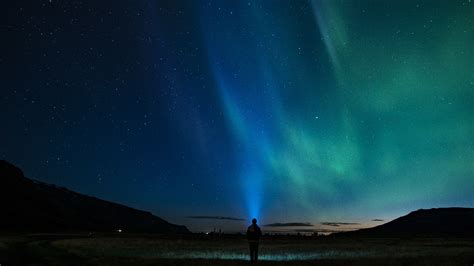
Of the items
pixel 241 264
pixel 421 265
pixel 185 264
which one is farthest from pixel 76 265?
pixel 421 265

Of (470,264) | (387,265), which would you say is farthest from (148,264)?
(470,264)

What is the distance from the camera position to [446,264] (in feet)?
96.3

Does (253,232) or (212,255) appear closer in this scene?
(253,232)

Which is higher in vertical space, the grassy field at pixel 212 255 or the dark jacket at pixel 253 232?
the dark jacket at pixel 253 232

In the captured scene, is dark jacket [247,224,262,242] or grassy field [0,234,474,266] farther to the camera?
grassy field [0,234,474,266]

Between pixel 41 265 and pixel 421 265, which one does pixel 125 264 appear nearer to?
pixel 41 265

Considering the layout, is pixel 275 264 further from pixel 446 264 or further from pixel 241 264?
pixel 446 264

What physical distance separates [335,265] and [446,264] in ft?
21.5

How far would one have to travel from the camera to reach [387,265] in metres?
29.4

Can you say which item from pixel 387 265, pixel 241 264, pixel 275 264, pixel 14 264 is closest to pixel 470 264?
pixel 387 265

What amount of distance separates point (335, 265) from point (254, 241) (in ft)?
16.6

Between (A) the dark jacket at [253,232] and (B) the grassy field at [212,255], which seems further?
(B) the grassy field at [212,255]

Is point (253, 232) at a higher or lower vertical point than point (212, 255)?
higher

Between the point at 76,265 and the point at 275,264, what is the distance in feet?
38.4
